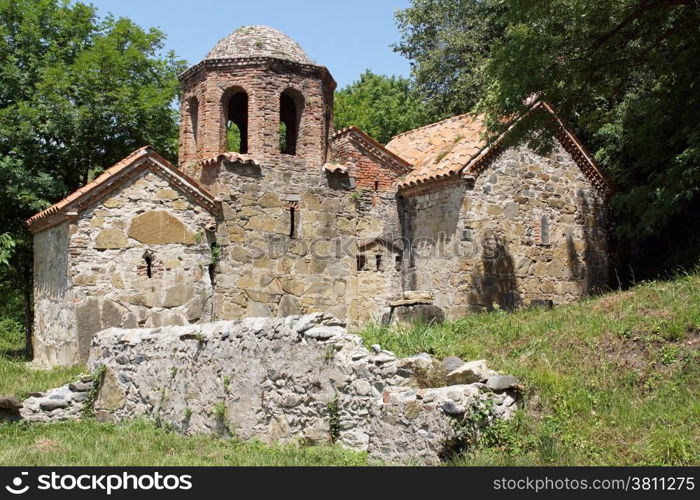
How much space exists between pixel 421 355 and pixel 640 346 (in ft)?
9.06

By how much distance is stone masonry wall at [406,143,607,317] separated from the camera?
626 inches

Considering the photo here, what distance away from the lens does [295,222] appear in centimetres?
1598

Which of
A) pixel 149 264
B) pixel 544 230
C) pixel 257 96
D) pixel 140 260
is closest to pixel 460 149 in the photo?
pixel 544 230

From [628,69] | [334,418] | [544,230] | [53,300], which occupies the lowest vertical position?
[334,418]

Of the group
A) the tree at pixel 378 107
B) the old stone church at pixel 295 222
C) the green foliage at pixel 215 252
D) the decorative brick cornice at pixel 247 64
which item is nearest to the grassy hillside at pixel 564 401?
the old stone church at pixel 295 222

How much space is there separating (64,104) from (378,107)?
1897cm

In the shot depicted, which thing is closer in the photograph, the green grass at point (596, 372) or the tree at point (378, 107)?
the green grass at point (596, 372)

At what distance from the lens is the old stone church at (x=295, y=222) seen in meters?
14.1

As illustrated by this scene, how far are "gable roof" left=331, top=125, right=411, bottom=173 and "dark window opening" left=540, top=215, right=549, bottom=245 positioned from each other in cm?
338

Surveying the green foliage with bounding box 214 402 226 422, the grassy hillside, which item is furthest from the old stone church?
the green foliage with bounding box 214 402 226 422

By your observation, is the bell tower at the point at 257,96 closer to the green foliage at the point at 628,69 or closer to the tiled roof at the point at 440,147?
the tiled roof at the point at 440,147

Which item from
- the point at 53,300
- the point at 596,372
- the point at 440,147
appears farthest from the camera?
the point at 440,147

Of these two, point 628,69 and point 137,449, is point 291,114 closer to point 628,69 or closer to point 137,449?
point 628,69

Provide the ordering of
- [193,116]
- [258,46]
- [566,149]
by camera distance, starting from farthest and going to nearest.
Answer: [566,149] < [193,116] < [258,46]
